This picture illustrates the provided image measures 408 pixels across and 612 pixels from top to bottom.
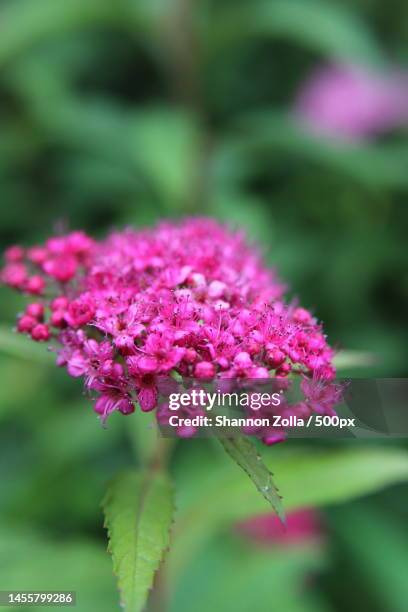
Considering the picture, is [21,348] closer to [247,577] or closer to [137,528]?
[137,528]

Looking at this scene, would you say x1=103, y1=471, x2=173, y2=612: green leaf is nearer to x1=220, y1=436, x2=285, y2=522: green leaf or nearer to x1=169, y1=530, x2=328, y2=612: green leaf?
x1=220, y1=436, x2=285, y2=522: green leaf

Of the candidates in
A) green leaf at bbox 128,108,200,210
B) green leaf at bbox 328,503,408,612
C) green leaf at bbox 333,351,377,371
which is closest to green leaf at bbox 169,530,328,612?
green leaf at bbox 328,503,408,612

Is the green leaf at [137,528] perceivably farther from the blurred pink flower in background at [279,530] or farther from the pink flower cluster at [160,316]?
the blurred pink flower in background at [279,530]

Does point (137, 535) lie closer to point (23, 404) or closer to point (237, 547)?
point (237, 547)

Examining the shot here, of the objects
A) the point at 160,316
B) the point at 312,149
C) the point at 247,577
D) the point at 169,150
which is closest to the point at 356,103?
the point at 312,149

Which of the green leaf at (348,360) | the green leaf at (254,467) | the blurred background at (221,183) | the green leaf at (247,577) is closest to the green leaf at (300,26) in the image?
the blurred background at (221,183)
